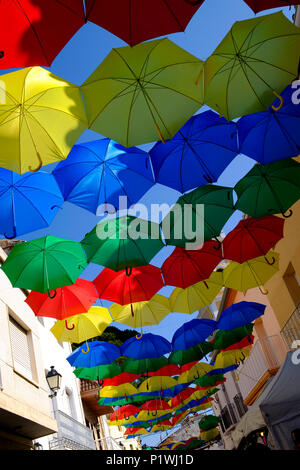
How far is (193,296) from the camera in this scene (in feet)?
34.2

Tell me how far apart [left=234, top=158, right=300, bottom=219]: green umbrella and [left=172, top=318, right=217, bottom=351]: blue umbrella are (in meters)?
5.53

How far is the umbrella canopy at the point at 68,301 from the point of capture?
29.9 ft

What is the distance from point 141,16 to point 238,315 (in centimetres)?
968

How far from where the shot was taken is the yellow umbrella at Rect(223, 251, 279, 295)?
10180 millimetres

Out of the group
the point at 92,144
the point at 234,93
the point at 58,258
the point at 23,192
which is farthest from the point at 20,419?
the point at 234,93

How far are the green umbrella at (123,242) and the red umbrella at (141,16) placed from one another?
3.69 metres

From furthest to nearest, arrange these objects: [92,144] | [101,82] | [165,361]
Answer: [165,361] < [92,144] < [101,82]

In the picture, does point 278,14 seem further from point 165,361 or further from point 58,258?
point 165,361

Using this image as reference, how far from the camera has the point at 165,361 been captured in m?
13.8

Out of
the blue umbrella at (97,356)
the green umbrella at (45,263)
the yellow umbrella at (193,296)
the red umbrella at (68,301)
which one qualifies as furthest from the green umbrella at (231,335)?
the green umbrella at (45,263)

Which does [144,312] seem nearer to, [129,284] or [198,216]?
[129,284]

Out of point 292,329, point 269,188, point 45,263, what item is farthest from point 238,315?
point 45,263

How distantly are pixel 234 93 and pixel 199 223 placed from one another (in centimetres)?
281

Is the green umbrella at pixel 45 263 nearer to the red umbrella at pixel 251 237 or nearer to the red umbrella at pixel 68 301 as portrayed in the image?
the red umbrella at pixel 68 301
